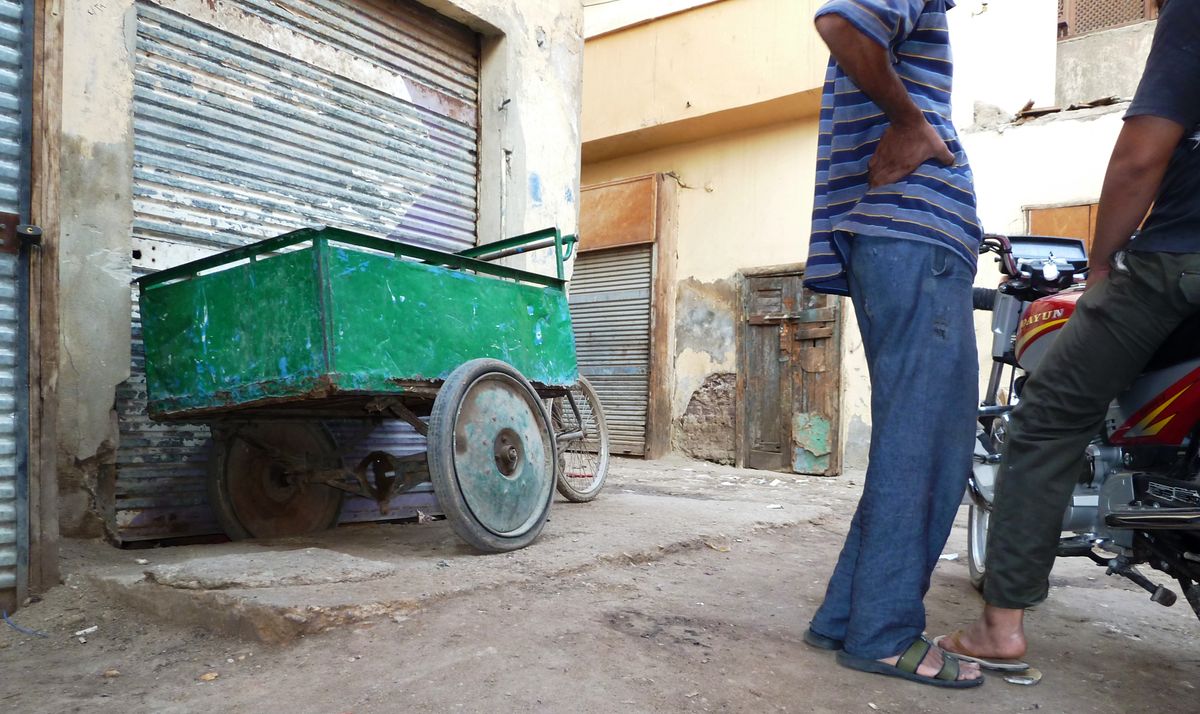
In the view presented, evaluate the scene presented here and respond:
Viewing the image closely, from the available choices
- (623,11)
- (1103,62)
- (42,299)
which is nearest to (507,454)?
(42,299)

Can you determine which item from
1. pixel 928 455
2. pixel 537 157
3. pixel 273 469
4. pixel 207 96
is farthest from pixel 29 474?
pixel 537 157

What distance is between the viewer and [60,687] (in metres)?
2.10

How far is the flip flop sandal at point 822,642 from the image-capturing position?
2.21 metres

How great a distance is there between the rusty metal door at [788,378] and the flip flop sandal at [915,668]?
6600 mm

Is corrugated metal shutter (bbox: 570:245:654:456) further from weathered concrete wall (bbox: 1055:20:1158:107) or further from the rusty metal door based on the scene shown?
weathered concrete wall (bbox: 1055:20:1158:107)

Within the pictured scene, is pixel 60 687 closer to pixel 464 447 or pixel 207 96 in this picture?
pixel 464 447

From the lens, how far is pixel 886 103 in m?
1.94

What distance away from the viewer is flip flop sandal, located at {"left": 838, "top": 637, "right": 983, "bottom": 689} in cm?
196

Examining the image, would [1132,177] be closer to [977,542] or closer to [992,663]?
[992,663]

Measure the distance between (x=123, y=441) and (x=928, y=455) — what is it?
3.24 m

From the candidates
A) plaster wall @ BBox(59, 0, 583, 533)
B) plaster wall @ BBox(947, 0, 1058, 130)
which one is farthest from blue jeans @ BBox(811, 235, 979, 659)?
plaster wall @ BBox(947, 0, 1058, 130)

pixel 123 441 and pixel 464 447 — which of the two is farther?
pixel 123 441

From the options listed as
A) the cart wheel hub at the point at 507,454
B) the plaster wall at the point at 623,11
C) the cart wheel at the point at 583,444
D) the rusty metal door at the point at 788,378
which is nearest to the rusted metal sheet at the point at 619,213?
the rusty metal door at the point at 788,378

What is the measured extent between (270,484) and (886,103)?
10.6 feet
